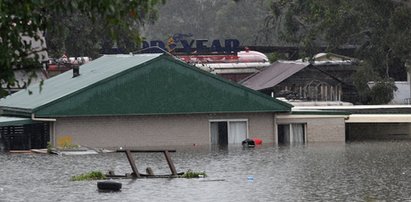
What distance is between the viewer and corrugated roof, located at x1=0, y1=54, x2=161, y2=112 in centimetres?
6012

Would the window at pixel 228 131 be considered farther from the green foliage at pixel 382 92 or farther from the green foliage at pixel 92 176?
the green foliage at pixel 92 176

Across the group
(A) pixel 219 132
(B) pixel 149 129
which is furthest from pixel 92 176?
(A) pixel 219 132

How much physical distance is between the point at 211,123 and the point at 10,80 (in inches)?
1588

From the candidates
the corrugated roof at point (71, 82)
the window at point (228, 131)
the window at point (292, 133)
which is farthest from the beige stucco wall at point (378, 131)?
the corrugated roof at point (71, 82)

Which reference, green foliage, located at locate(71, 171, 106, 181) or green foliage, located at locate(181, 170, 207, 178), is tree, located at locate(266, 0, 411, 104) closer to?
green foliage, located at locate(181, 170, 207, 178)

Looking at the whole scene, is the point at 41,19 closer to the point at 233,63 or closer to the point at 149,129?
the point at 149,129

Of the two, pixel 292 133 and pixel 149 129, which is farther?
pixel 292 133

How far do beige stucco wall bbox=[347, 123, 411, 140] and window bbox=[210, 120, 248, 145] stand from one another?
724 cm

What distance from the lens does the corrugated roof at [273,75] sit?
78062mm

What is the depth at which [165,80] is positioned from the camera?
6084 cm

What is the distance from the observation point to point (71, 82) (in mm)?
64375

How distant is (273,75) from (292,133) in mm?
18120

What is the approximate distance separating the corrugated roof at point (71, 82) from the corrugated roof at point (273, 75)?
12.7 m

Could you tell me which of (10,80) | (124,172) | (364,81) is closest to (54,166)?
(124,172)
